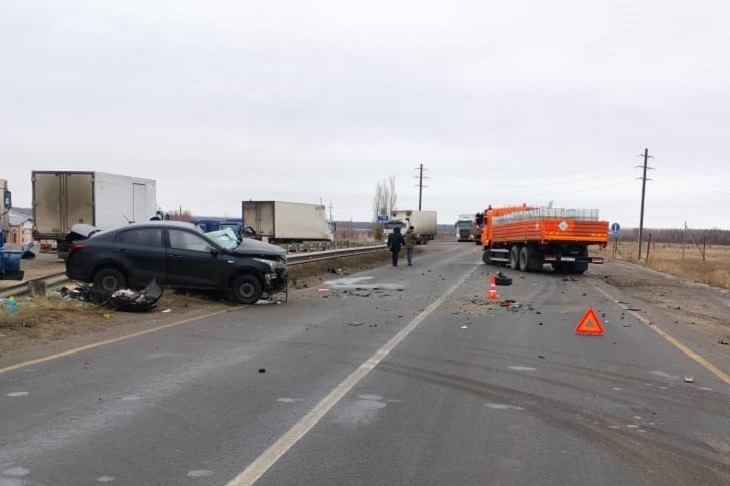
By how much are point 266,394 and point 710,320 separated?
10498mm

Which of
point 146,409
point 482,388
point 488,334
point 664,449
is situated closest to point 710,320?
point 488,334

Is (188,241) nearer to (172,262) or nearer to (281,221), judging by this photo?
(172,262)

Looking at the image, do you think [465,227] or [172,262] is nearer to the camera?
[172,262]

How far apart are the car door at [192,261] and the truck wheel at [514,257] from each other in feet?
55.1

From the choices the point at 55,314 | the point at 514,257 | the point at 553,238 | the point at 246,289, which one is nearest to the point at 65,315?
the point at 55,314

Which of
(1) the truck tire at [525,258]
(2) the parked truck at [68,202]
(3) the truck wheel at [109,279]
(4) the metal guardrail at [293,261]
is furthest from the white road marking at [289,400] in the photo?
(2) the parked truck at [68,202]

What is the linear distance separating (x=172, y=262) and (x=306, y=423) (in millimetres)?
8584

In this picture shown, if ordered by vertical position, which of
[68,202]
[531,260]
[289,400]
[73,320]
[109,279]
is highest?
[68,202]

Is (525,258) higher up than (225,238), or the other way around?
(225,238)

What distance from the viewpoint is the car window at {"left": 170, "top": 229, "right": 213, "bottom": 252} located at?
13.4 metres

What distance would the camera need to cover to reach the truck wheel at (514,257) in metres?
27.4

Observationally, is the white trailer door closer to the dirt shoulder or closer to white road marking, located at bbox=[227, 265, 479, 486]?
the dirt shoulder

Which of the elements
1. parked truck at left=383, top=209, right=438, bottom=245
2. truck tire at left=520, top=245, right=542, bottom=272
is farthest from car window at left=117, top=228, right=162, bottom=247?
parked truck at left=383, top=209, right=438, bottom=245

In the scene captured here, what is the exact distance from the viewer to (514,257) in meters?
27.8
